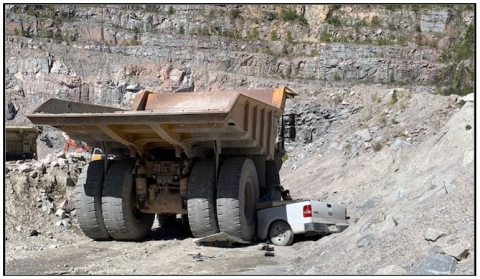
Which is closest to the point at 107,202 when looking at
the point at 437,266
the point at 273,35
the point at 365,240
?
the point at 365,240

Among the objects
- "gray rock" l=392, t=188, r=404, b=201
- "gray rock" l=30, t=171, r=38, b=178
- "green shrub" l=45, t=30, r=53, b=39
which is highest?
"green shrub" l=45, t=30, r=53, b=39

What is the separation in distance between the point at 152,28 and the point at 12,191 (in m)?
36.0

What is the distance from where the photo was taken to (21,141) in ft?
52.3

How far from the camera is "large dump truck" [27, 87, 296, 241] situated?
8821 millimetres

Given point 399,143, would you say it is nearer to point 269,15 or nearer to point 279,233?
point 279,233

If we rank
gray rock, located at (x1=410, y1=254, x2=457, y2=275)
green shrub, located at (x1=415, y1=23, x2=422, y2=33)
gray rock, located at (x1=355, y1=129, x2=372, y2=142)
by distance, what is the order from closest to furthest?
gray rock, located at (x1=410, y1=254, x2=457, y2=275) → gray rock, located at (x1=355, y1=129, x2=372, y2=142) → green shrub, located at (x1=415, y1=23, x2=422, y2=33)

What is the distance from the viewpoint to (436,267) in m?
5.95

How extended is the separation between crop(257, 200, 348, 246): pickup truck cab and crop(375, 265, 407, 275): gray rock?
3275 mm

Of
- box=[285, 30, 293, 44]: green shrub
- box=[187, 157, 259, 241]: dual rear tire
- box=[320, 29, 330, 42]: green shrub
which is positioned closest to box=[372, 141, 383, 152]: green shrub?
box=[187, 157, 259, 241]: dual rear tire

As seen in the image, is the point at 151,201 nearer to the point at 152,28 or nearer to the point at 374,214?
the point at 374,214

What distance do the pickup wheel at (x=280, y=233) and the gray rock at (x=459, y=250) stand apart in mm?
3778

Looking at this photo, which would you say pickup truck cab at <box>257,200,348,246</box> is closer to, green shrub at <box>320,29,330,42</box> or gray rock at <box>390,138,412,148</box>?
gray rock at <box>390,138,412,148</box>

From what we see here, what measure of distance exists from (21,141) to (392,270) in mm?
A: 11717

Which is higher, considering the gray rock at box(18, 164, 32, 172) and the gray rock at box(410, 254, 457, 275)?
the gray rock at box(18, 164, 32, 172)
